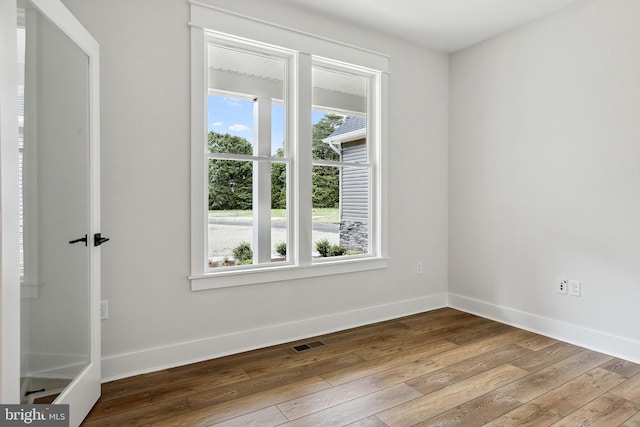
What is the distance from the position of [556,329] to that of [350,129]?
2.46 m

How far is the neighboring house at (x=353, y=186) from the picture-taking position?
347 cm

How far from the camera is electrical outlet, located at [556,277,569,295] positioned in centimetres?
305

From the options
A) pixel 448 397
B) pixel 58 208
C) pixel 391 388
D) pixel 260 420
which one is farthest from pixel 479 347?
pixel 58 208

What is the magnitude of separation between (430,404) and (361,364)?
0.61 metres

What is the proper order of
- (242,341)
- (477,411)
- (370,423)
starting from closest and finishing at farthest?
(370,423), (477,411), (242,341)

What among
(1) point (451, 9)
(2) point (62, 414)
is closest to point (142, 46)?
(2) point (62, 414)

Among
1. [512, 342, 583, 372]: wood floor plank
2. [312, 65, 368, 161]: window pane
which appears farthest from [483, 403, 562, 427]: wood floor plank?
[312, 65, 368, 161]: window pane

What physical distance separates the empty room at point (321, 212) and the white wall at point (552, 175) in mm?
19

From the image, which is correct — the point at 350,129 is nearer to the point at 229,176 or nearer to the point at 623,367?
the point at 229,176

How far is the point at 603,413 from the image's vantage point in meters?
2.01

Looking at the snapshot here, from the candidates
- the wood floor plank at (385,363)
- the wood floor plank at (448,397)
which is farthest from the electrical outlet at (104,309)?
the wood floor plank at (448,397)

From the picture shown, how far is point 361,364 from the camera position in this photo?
2605 mm

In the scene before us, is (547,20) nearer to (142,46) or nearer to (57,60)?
(142,46)

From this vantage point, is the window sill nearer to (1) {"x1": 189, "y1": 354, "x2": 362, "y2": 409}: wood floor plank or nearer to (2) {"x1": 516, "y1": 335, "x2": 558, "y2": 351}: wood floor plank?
(1) {"x1": 189, "y1": 354, "x2": 362, "y2": 409}: wood floor plank
